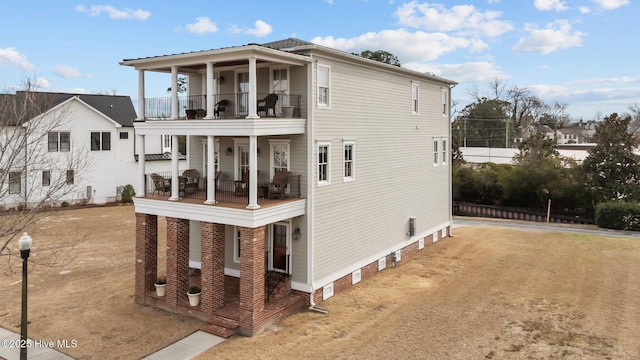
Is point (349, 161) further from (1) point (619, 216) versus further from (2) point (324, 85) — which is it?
(1) point (619, 216)

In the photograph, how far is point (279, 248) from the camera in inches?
608

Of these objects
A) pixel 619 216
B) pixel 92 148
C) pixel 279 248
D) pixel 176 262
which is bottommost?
pixel 619 216

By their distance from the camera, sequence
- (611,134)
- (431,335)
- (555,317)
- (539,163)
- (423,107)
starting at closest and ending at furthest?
(431,335) < (555,317) < (423,107) < (611,134) < (539,163)

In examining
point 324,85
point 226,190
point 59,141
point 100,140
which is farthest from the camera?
point 100,140

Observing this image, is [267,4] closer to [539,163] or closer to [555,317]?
[555,317]

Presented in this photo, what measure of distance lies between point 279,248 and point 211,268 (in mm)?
2879

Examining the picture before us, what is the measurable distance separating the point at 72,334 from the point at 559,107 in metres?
85.3

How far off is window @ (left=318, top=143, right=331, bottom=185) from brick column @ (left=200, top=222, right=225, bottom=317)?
146 inches

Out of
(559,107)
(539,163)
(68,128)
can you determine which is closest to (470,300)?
(539,163)

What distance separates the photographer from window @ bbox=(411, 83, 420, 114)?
69.3 ft

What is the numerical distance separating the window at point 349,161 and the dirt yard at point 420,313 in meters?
4.04

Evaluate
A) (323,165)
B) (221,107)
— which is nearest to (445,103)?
(323,165)

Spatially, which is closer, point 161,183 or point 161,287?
point 161,287

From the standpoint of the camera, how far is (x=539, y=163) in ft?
109
